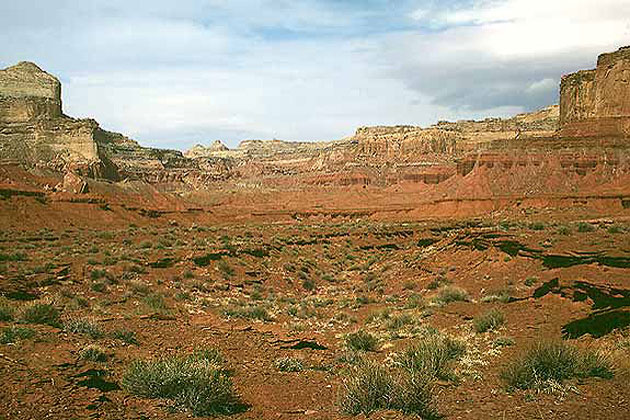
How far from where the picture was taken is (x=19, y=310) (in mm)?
10141

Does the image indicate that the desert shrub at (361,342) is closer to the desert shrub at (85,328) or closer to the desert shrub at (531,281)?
the desert shrub at (85,328)

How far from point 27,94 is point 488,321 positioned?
77.8 m

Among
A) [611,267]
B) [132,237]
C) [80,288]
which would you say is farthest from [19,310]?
[132,237]

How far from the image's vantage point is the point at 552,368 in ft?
22.7

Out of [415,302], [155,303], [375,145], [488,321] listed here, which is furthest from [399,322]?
[375,145]

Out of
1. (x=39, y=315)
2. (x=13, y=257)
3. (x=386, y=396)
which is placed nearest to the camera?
(x=386, y=396)

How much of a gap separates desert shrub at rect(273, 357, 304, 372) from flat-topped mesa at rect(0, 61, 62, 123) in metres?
67.8

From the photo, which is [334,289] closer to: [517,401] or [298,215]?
[517,401]

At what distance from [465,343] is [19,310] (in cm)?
895

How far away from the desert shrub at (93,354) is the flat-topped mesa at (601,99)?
188ft

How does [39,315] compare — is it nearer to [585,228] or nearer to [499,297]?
[499,297]

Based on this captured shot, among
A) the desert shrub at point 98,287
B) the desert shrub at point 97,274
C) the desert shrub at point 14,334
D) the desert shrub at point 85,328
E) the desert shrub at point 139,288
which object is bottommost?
the desert shrub at point 139,288

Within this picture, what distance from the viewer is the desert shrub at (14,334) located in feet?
26.0

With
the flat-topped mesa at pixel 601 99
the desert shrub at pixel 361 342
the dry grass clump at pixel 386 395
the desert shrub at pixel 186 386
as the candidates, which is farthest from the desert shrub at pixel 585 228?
Answer: the flat-topped mesa at pixel 601 99
